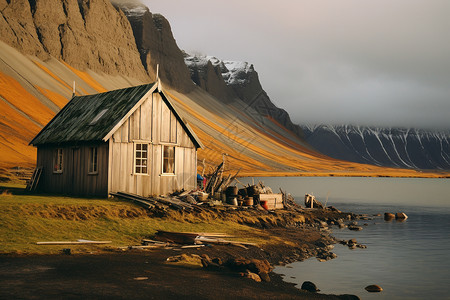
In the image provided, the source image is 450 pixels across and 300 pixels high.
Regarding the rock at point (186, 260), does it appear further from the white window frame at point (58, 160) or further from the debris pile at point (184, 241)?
the white window frame at point (58, 160)

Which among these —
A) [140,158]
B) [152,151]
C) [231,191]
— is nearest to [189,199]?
[152,151]

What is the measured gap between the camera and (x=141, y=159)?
29266 millimetres

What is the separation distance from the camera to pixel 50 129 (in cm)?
3475

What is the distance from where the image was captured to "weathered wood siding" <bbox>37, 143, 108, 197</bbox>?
2823 cm

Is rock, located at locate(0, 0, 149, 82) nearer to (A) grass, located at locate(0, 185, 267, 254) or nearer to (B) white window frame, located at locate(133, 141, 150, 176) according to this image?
(B) white window frame, located at locate(133, 141, 150, 176)

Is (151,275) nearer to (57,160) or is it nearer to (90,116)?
(90,116)

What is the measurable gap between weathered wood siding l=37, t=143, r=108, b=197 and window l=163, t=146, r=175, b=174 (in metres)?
4.02

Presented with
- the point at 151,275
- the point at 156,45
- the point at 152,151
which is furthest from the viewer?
the point at 156,45

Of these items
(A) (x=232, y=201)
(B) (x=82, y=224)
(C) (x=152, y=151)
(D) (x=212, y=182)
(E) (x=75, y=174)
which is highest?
(C) (x=152, y=151)

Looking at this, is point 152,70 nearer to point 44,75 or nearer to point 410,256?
point 44,75

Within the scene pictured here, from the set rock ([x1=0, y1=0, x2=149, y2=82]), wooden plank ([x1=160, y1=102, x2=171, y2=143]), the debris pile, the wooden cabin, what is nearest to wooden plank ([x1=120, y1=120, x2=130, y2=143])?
the wooden cabin

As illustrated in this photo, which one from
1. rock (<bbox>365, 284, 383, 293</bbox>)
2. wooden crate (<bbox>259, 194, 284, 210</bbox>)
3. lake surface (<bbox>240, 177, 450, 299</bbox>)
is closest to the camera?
rock (<bbox>365, 284, 383, 293</bbox>)

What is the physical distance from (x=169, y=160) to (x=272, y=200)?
30.7 feet

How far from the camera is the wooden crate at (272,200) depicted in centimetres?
3531
